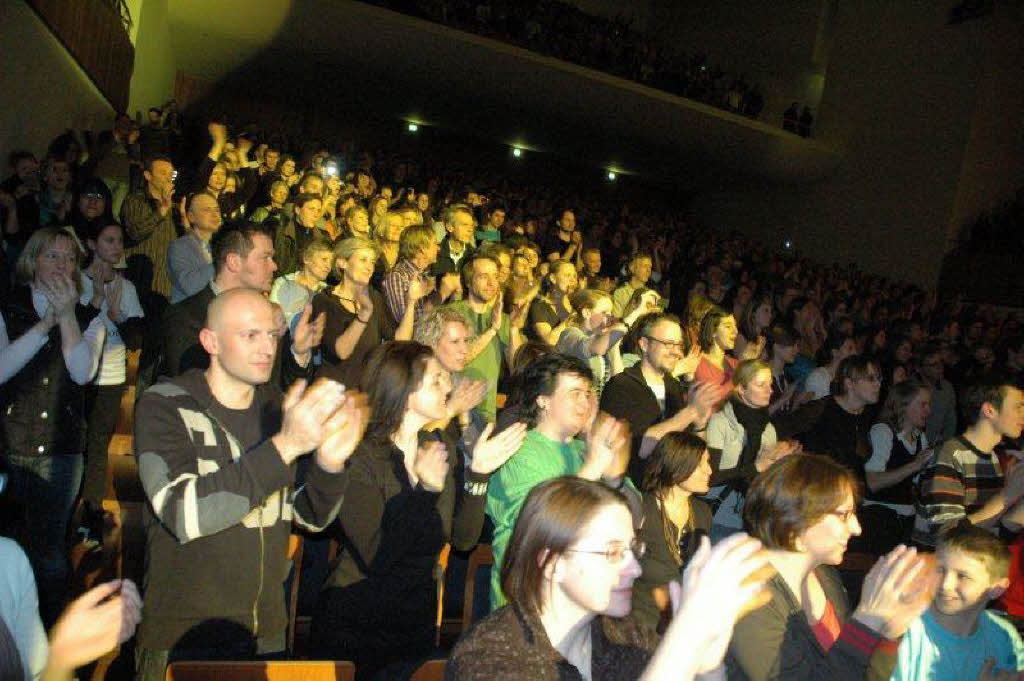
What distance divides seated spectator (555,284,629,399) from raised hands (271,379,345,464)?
2.09 metres

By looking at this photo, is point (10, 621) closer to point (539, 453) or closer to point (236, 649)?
point (236, 649)

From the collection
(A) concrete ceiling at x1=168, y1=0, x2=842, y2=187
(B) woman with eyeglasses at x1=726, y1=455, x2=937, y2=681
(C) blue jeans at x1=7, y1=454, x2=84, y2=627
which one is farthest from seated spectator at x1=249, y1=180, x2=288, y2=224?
(A) concrete ceiling at x1=168, y1=0, x2=842, y2=187

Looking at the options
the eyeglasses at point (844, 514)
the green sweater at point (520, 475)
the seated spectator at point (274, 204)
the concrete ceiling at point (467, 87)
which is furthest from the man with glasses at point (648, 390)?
the concrete ceiling at point (467, 87)

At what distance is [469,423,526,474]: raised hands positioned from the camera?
2223 mm

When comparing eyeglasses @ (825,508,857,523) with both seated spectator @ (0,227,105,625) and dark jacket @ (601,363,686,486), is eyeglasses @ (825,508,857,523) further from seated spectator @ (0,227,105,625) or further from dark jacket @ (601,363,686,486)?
seated spectator @ (0,227,105,625)

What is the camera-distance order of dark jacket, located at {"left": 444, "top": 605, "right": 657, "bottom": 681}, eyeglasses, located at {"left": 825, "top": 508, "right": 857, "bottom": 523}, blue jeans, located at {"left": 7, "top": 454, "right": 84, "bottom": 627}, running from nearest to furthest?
dark jacket, located at {"left": 444, "top": 605, "right": 657, "bottom": 681} < eyeglasses, located at {"left": 825, "top": 508, "right": 857, "bottom": 523} < blue jeans, located at {"left": 7, "top": 454, "right": 84, "bottom": 627}

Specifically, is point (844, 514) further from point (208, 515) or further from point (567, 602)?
point (208, 515)

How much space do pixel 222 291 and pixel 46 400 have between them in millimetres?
712

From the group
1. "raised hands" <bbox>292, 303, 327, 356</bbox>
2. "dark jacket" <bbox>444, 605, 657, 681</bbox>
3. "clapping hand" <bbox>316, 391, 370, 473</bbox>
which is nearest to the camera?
"dark jacket" <bbox>444, 605, 657, 681</bbox>

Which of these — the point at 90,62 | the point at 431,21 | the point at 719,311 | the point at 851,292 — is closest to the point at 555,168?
the point at 431,21

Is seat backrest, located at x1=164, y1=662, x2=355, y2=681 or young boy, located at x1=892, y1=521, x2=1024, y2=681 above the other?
young boy, located at x1=892, y1=521, x2=1024, y2=681

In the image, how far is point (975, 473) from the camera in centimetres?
345

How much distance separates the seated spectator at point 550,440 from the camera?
7.79 ft

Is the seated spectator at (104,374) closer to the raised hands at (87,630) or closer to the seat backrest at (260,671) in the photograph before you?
the seat backrest at (260,671)
